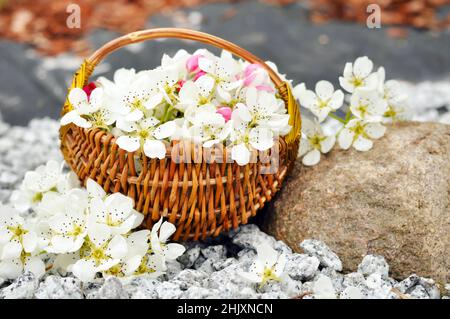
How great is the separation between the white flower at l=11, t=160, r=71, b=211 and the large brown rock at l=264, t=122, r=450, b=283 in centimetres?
64

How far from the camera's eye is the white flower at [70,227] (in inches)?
60.9

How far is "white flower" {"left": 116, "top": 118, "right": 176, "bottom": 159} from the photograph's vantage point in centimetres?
152

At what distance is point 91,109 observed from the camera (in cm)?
164

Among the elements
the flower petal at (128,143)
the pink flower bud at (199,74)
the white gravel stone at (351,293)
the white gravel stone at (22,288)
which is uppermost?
the pink flower bud at (199,74)

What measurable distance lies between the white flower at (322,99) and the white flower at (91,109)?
61 centimetres

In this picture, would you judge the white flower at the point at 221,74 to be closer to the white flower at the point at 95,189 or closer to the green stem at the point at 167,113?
the green stem at the point at 167,113

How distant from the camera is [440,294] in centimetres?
164

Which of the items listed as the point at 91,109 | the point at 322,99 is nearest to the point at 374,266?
the point at 322,99

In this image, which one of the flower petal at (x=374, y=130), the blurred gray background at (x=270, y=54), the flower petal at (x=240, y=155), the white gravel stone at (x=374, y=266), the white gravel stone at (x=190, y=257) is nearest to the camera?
the flower petal at (x=240, y=155)

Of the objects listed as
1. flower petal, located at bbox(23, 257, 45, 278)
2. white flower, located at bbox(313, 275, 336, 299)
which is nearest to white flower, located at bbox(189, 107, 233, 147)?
white flower, located at bbox(313, 275, 336, 299)

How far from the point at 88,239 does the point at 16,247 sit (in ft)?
0.69

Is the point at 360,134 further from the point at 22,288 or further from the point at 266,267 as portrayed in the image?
the point at 22,288

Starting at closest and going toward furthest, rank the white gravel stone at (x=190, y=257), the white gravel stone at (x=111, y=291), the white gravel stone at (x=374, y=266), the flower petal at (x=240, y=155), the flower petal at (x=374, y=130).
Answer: the white gravel stone at (x=111, y=291) → the flower petal at (x=240, y=155) → the white gravel stone at (x=374, y=266) → the white gravel stone at (x=190, y=257) → the flower petal at (x=374, y=130)

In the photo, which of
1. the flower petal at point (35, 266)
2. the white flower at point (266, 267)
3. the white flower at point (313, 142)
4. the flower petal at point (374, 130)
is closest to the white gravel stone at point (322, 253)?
the white flower at point (266, 267)
